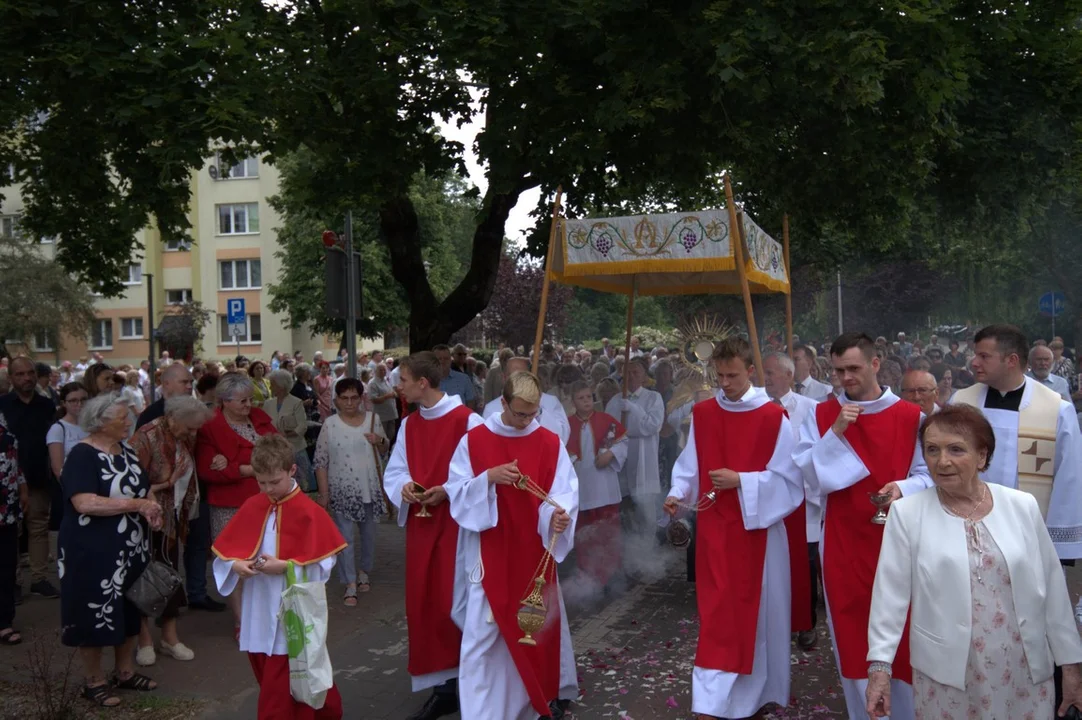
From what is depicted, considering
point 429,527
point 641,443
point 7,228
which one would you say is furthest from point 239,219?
point 429,527

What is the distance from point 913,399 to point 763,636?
6.80 ft

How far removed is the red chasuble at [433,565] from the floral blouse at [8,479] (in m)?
2.94

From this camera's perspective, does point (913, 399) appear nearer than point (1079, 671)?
No

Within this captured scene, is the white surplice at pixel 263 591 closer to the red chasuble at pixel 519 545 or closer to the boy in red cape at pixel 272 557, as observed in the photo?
the boy in red cape at pixel 272 557

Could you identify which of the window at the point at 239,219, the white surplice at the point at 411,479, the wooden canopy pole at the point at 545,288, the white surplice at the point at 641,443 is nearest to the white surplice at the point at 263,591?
the white surplice at the point at 411,479

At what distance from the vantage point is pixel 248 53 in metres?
7.35

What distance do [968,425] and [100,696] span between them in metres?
4.77

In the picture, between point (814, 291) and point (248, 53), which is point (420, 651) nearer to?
point (248, 53)

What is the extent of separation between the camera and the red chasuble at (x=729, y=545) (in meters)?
5.30

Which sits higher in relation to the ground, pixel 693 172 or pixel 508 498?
pixel 693 172

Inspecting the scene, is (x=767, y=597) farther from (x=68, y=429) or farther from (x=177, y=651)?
(x=68, y=429)

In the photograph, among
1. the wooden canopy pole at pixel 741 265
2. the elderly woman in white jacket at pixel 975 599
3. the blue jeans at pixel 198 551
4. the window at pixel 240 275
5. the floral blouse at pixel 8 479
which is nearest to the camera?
the elderly woman in white jacket at pixel 975 599

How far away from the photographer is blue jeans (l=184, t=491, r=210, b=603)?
7.62 m

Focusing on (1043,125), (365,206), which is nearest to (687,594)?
(365,206)
